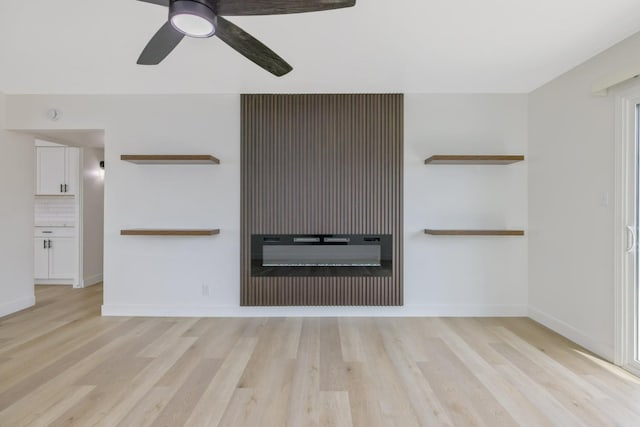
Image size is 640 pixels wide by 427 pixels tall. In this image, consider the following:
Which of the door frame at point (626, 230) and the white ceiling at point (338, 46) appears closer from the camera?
the white ceiling at point (338, 46)

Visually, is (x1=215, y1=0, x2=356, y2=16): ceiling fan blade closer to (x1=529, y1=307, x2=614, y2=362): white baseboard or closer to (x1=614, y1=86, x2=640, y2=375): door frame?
(x1=614, y1=86, x2=640, y2=375): door frame

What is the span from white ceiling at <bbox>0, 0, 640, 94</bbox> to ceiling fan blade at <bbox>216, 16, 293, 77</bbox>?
340 millimetres

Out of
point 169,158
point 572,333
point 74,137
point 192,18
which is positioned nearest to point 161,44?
point 192,18

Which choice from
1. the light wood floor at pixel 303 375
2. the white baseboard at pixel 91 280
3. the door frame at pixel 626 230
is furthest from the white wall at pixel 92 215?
the door frame at pixel 626 230

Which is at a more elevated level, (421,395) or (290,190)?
(290,190)

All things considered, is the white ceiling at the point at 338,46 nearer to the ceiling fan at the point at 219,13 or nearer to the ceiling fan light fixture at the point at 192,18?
the ceiling fan at the point at 219,13

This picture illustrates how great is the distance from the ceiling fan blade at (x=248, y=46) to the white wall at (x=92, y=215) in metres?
4.47

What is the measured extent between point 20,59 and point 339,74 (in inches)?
110

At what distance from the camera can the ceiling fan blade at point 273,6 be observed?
5.41 ft

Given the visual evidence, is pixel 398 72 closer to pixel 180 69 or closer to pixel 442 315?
pixel 180 69

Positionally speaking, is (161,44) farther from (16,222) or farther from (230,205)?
(16,222)

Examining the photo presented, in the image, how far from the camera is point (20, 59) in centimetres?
302

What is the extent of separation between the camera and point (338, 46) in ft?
9.00

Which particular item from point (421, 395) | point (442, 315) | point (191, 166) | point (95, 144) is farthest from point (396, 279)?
point (95, 144)
